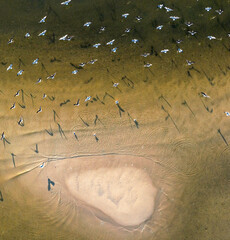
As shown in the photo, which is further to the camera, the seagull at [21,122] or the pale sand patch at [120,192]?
the seagull at [21,122]

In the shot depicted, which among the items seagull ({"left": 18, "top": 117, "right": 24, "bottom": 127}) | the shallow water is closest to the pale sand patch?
the shallow water

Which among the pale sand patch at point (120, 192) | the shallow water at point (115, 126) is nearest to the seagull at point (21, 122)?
the shallow water at point (115, 126)

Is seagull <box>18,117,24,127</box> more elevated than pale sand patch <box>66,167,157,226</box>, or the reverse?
seagull <box>18,117,24,127</box>

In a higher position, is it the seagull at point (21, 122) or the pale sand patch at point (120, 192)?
the seagull at point (21, 122)

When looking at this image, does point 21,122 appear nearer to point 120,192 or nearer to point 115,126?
point 115,126

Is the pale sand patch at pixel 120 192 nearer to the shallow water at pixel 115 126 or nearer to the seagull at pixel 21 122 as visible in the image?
the shallow water at pixel 115 126

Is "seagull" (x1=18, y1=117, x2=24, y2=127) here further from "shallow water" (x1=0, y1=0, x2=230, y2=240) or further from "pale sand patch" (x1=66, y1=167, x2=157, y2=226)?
"pale sand patch" (x1=66, y1=167, x2=157, y2=226)

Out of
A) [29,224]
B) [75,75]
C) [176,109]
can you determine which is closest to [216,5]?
[176,109]
